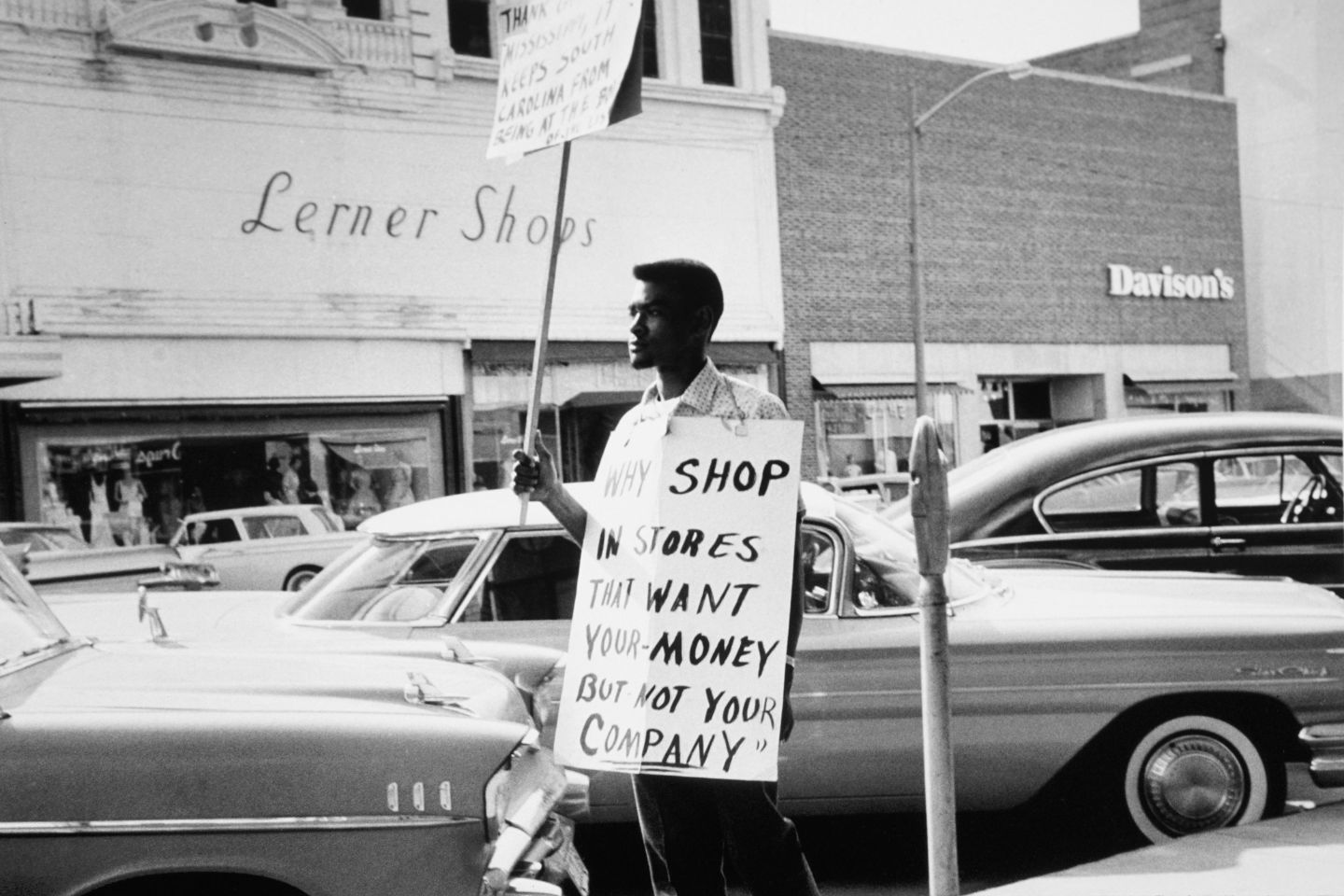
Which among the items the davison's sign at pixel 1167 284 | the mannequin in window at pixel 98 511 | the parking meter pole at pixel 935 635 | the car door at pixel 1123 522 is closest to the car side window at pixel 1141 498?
the car door at pixel 1123 522

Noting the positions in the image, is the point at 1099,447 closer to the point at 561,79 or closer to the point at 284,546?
the point at 561,79

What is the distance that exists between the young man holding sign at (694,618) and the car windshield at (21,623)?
128 cm

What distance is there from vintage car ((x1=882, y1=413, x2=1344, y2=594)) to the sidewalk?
282 cm

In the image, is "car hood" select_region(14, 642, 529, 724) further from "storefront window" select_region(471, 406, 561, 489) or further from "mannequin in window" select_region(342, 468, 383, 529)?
"storefront window" select_region(471, 406, 561, 489)

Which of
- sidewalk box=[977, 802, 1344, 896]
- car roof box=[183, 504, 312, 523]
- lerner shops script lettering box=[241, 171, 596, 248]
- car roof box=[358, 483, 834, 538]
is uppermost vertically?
lerner shops script lettering box=[241, 171, 596, 248]

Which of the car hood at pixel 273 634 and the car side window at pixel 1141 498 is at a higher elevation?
the car side window at pixel 1141 498

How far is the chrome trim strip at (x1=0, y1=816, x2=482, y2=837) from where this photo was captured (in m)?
2.99

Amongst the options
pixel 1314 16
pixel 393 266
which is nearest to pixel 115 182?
pixel 393 266

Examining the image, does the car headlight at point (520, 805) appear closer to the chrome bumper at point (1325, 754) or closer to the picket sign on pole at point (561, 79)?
the picket sign on pole at point (561, 79)

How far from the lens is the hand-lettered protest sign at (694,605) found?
12.3 ft

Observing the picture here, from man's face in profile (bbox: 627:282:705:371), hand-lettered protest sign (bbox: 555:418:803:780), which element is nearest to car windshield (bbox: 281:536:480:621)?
hand-lettered protest sign (bbox: 555:418:803:780)

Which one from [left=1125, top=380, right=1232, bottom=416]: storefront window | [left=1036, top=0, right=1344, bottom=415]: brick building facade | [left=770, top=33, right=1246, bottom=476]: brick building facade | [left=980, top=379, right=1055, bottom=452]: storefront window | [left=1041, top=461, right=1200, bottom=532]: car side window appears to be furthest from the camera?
[left=1036, top=0, right=1344, bottom=415]: brick building facade

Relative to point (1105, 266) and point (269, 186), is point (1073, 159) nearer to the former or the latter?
point (1105, 266)

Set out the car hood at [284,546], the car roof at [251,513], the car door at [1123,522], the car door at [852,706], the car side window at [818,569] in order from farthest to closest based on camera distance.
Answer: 1. the car roof at [251,513]
2. the car hood at [284,546]
3. the car door at [1123,522]
4. the car side window at [818,569]
5. the car door at [852,706]
